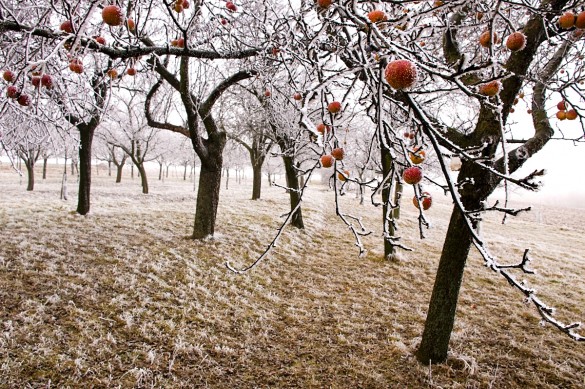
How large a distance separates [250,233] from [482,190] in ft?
22.1

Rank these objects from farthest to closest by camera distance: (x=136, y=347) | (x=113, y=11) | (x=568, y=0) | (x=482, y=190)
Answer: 1. (x=136, y=347)
2. (x=482, y=190)
3. (x=568, y=0)
4. (x=113, y=11)

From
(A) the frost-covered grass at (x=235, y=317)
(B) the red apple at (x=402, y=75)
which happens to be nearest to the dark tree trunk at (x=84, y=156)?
(A) the frost-covered grass at (x=235, y=317)

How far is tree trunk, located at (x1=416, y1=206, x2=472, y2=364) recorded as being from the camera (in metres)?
3.77

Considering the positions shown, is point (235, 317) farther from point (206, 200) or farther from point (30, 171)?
point (30, 171)

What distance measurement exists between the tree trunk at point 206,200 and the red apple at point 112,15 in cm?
634

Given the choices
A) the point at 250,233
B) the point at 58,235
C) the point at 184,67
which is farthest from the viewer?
the point at 250,233

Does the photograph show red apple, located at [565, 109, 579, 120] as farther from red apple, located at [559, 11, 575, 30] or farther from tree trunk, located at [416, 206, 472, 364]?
tree trunk, located at [416, 206, 472, 364]

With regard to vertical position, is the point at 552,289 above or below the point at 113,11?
below

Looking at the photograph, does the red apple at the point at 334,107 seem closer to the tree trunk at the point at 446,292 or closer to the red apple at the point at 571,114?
the red apple at the point at 571,114

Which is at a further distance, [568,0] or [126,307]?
[126,307]

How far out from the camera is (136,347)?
3.93 metres

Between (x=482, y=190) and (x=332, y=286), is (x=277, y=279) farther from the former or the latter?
(x=482, y=190)

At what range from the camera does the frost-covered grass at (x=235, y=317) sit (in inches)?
146

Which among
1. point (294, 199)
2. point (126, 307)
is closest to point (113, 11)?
point (126, 307)
